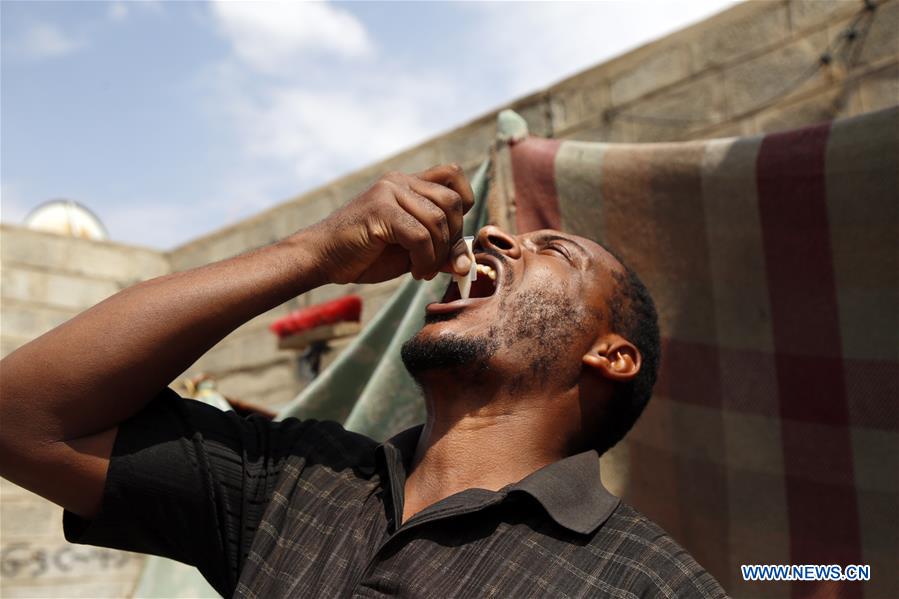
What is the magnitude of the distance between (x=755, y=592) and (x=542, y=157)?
4.00ft

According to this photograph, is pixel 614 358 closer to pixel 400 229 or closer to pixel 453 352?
pixel 453 352

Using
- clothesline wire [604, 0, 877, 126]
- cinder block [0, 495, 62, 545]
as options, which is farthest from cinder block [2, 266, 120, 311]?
clothesline wire [604, 0, 877, 126]

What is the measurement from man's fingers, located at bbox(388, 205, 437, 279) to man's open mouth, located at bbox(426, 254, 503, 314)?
0.63 ft

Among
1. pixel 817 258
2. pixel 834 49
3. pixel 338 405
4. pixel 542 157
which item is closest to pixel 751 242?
pixel 817 258

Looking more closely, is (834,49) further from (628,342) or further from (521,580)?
(521,580)

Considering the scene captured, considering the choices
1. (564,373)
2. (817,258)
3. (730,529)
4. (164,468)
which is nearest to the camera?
(164,468)

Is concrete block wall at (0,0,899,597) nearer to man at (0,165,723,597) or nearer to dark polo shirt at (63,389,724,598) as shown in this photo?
man at (0,165,723,597)

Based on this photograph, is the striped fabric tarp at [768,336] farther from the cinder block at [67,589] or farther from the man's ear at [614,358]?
the cinder block at [67,589]

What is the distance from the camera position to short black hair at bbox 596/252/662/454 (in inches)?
71.6

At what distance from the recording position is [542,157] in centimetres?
243

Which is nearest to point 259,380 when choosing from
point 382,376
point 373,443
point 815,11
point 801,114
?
point 382,376

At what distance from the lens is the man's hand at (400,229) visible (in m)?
1.47

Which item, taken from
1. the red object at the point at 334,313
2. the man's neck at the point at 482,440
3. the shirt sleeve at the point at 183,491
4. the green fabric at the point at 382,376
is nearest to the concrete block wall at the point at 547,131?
the red object at the point at 334,313

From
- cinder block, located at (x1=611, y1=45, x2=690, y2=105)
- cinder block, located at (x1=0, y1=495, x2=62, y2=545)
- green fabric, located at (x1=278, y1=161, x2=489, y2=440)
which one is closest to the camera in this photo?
green fabric, located at (x1=278, y1=161, x2=489, y2=440)
